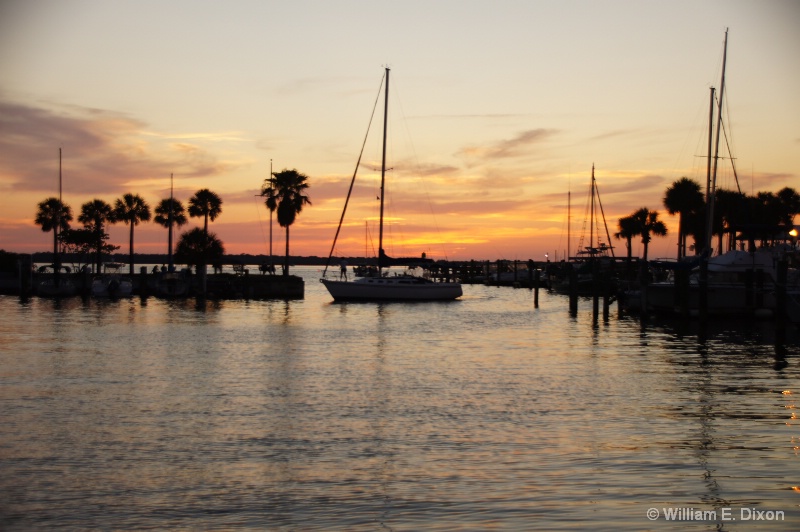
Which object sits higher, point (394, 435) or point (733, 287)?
point (733, 287)

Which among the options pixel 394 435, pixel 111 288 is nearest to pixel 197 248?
pixel 111 288

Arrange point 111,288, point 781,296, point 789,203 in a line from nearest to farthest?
point 781,296 → point 111,288 → point 789,203

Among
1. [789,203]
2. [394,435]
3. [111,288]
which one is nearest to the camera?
[394,435]

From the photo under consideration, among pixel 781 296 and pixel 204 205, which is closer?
pixel 781 296

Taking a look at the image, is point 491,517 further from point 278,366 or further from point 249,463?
point 278,366

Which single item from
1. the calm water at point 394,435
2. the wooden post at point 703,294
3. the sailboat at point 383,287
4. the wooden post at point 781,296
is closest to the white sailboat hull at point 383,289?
the sailboat at point 383,287

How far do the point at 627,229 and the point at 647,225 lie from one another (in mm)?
2594

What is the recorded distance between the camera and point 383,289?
235 ft

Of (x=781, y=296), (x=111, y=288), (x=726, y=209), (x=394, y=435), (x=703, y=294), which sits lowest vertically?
(x=394, y=435)

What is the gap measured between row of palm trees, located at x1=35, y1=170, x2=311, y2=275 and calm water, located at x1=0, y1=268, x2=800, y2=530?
5176 cm

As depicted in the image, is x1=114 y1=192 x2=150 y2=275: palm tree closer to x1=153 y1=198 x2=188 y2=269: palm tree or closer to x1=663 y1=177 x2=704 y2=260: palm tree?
x1=153 y1=198 x2=188 y2=269: palm tree

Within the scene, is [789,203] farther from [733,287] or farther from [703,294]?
[703,294]

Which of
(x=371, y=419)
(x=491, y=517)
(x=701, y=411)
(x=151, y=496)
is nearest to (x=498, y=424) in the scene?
(x=371, y=419)

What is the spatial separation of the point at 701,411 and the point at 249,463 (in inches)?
428
